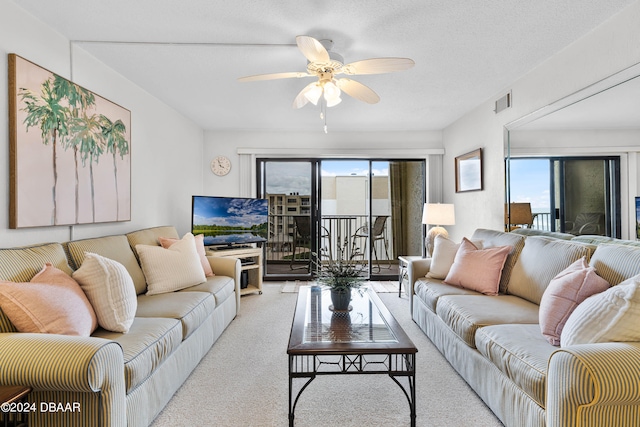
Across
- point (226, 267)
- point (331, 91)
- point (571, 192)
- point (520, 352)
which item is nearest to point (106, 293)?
point (226, 267)

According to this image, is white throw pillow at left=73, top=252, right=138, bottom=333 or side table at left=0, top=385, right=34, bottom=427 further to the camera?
white throw pillow at left=73, top=252, right=138, bottom=333

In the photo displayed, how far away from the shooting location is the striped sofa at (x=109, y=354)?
4.47ft

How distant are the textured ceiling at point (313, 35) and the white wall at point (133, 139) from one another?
0.38 feet

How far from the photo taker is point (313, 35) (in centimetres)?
247

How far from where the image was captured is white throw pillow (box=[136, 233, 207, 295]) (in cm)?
291

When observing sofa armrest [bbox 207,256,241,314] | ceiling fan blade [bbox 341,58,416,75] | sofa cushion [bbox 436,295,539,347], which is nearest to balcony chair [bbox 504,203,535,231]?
sofa cushion [bbox 436,295,539,347]

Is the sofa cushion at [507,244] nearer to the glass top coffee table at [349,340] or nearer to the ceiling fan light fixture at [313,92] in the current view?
the glass top coffee table at [349,340]

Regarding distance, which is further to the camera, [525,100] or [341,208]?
[341,208]

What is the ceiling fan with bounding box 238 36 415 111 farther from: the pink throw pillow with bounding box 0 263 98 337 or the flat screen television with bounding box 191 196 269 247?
the flat screen television with bounding box 191 196 269 247

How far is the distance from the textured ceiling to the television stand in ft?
6.27

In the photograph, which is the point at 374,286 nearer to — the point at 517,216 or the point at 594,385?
the point at 517,216

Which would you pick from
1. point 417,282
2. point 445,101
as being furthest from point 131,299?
point 445,101

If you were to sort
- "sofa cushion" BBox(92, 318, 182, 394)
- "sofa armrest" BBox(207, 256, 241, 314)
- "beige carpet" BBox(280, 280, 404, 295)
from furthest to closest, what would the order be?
"beige carpet" BBox(280, 280, 404, 295) → "sofa armrest" BBox(207, 256, 241, 314) → "sofa cushion" BBox(92, 318, 182, 394)

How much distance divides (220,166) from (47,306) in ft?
13.1
